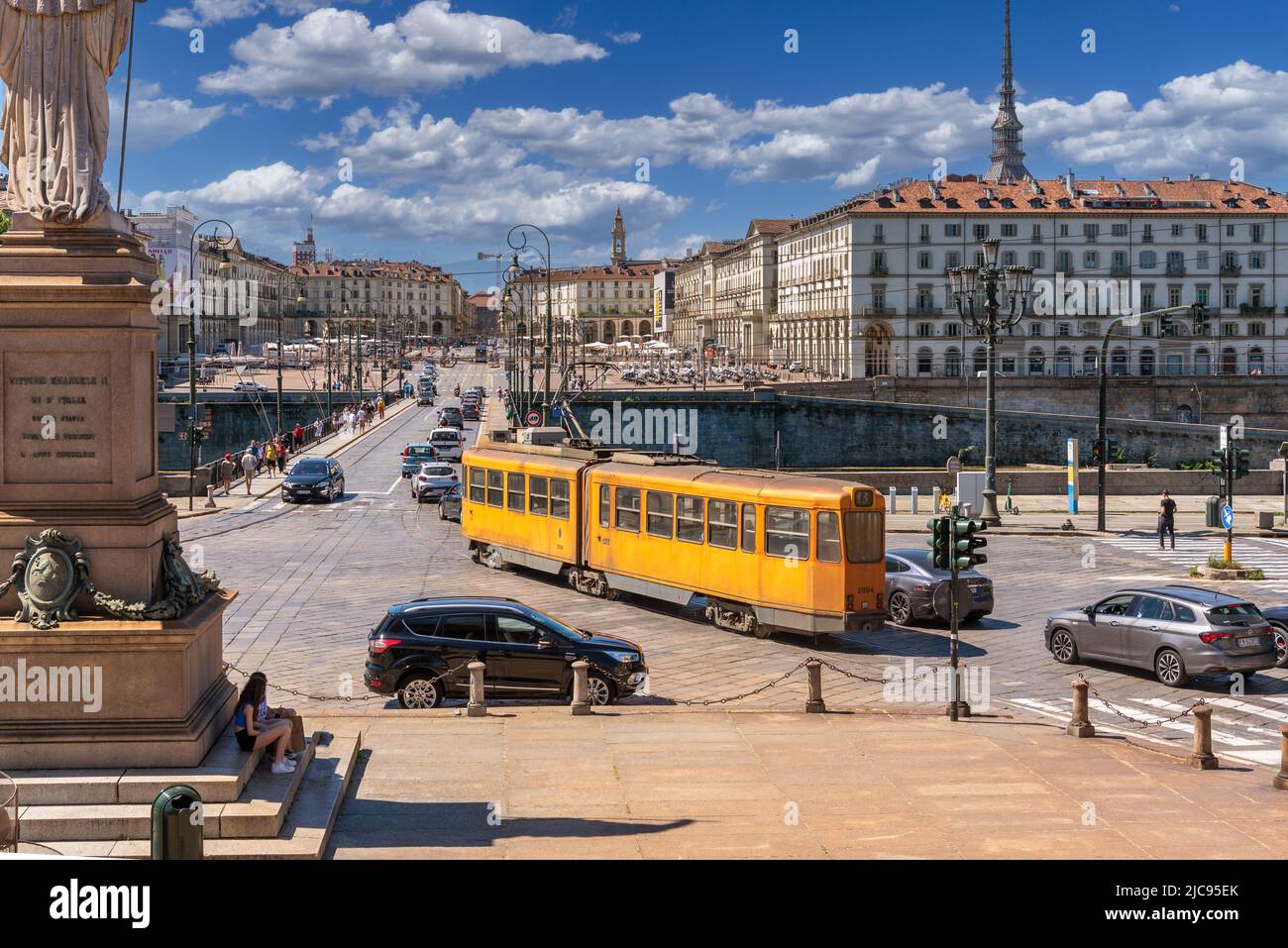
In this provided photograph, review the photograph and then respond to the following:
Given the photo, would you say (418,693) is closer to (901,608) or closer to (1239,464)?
(901,608)

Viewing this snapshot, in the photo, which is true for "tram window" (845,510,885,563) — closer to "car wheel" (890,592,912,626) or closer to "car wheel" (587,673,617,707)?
"car wheel" (890,592,912,626)

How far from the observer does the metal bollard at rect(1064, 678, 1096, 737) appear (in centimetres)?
1517

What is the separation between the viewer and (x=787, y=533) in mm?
21672

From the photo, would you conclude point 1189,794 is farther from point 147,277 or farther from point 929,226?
point 929,226

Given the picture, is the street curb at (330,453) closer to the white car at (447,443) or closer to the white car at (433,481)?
the white car at (433,481)

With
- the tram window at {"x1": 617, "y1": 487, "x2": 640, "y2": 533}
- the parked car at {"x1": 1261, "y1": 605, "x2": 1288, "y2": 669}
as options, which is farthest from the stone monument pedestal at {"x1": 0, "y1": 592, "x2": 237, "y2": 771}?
the parked car at {"x1": 1261, "y1": 605, "x2": 1288, "y2": 669}

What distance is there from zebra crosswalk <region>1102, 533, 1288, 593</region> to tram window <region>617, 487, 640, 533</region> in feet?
45.4

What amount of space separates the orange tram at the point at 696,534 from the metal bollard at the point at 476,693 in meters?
7.46

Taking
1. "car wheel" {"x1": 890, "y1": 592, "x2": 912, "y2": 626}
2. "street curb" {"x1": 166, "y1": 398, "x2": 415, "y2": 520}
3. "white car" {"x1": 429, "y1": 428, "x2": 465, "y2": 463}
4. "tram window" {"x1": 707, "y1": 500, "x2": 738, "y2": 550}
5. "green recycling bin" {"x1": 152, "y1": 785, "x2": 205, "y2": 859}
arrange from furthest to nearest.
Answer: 1. "white car" {"x1": 429, "y1": 428, "x2": 465, "y2": 463}
2. "street curb" {"x1": 166, "y1": 398, "x2": 415, "y2": 520}
3. "car wheel" {"x1": 890, "y1": 592, "x2": 912, "y2": 626}
4. "tram window" {"x1": 707, "y1": 500, "x2": 738, "y2": 550}
5. "green recycling bin" {"x1": 152, "y1": 785, "x2": 205, "y2": 859}

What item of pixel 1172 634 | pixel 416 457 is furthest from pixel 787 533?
pixel 416 457

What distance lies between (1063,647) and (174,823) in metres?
16.7

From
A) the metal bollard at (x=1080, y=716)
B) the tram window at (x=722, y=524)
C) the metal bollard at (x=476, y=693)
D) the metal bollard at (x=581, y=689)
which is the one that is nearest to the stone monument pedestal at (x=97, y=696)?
the metal bollard at (x=476, y=693)

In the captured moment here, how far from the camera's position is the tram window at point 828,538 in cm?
2100

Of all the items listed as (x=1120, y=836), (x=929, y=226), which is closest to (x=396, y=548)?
(x=1120, y=836)
